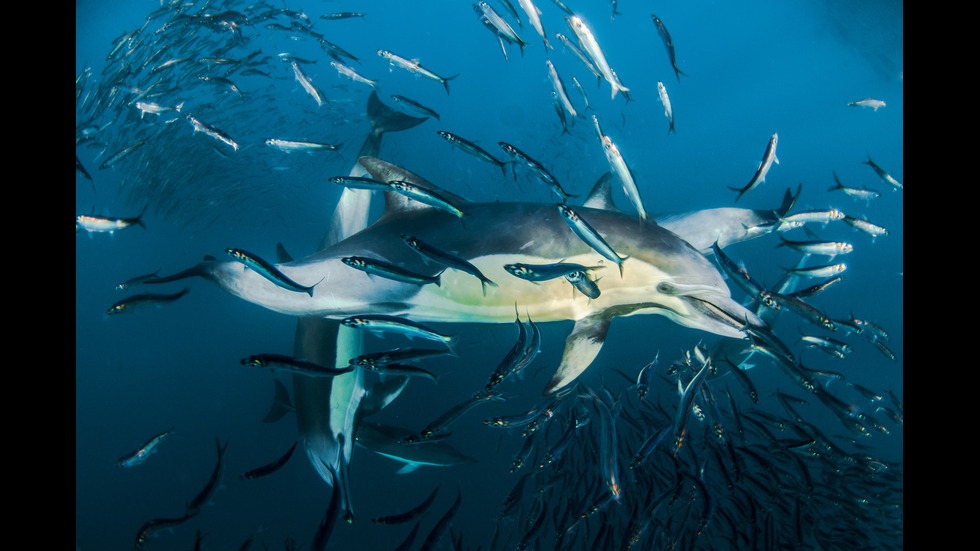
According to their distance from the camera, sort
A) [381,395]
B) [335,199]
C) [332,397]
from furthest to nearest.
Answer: [335,199], [381,395], [332,397]

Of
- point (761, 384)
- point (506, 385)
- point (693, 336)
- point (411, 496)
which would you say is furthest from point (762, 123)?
point (411, 496)

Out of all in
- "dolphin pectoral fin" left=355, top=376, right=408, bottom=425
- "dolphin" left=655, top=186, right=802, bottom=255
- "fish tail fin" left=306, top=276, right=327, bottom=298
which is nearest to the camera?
"fish tail fin" left=306, top=276, right=327, bottom=298

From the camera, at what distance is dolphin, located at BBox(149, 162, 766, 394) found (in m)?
2.43

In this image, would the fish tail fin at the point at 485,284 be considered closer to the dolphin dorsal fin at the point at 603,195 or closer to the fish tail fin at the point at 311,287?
the fish tail fin at the point at 311,287

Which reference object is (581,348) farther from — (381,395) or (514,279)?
(381,395)

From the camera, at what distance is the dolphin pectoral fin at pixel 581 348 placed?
9.02 ft

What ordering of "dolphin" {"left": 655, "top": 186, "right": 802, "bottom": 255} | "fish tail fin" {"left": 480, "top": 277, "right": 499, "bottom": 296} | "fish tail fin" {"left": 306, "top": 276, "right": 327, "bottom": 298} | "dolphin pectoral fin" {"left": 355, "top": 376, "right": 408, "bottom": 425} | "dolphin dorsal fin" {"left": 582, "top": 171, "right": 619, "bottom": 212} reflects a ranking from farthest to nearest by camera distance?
1. "dolphin pectoral fin" {"left": 355, "top": 376, "right": 408, "bottom": 425}
2. "dolphin dorsal fin" {"left": 582, "top": 171, "right": 619, "bottom": 212}
3. "dolphin" {"left": 655, "top": 186, "right": 802, "bottom": 255}
4. "fish tail fin" {"left": 306, "top": 276, "right": 327, "bottom": 298}
5. "fish tail fin" {"left": 480, "top": 277, "right": 499, "bottom": 296}

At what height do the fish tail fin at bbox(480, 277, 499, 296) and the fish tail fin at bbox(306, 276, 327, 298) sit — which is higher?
the fish tail fin at bbox(480, 277, 499, 296)

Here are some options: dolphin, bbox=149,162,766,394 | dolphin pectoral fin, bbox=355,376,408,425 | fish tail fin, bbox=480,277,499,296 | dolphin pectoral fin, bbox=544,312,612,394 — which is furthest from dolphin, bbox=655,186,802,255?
dolphin pectoral fin, bbox=355,376,408,425

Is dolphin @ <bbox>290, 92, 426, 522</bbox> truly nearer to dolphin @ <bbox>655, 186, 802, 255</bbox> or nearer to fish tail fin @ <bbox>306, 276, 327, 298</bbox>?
fish tail fin @ <bbox>306, 276, 327, 298</bbox>

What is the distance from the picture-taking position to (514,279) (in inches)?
102

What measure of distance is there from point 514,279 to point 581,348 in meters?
0.70

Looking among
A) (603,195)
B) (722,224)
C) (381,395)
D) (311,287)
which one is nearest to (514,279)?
(311,287)
